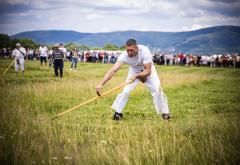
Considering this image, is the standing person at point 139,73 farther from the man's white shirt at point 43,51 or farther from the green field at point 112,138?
the man's white shirt at point 43,51

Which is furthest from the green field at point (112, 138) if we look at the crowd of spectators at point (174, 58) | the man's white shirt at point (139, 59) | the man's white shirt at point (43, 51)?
the crowd of spectators at point (174, 58)

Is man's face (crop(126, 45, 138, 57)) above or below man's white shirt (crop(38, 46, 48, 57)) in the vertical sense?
below

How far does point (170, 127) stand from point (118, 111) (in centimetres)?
240

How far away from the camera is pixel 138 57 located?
8977mm

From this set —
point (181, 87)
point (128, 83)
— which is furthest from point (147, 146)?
point (181, 87)

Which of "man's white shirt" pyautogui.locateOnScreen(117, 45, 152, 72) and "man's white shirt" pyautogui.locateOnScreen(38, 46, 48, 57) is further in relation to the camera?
"man's white shirt" pyautogui.locateOnScreen(38, 46, 48, 57)

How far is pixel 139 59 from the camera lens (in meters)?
8.98

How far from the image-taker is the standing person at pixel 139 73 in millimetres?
8781

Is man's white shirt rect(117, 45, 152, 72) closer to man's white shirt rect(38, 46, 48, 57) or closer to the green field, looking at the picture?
the green field

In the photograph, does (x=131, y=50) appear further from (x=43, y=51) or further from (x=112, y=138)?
(x=43, y=51)

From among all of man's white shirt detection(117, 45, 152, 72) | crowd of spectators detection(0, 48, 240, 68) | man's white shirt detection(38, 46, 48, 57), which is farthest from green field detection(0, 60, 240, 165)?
crowd of spectators detection(0, 48, 240, 68)

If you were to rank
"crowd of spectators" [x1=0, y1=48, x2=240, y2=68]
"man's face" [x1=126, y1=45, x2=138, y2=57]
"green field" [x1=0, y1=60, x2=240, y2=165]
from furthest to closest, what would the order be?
1. "crowd of spectators" [x1=0, y1=48, x2=240, y2=68]
2. "man's face" [x1=126, y1=45, x2=138, y2=57]
3. "green field" [x1=0, y1=60, x2=240, y2=165]

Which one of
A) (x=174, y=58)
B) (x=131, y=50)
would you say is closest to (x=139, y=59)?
(x=131, y=50)

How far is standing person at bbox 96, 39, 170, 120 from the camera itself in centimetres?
878
